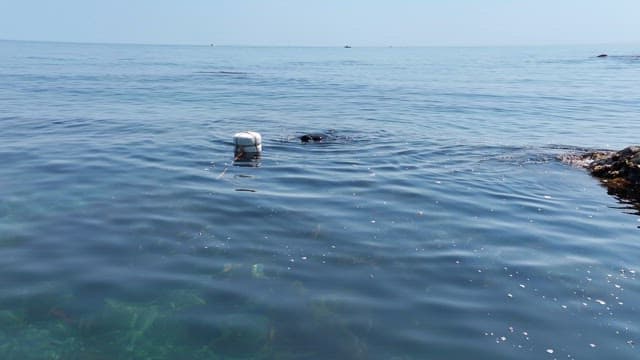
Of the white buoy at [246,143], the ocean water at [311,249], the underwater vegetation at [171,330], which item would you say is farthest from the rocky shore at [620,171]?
the white buoy at [246,143]

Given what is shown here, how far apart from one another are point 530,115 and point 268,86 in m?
26.2

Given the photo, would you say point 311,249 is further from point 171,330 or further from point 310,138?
point 310,138

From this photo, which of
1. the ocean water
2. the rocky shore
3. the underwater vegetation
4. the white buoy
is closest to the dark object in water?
the ocean water

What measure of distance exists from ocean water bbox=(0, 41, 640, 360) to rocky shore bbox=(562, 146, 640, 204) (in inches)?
18.2

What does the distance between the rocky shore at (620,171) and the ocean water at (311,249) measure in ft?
1.52

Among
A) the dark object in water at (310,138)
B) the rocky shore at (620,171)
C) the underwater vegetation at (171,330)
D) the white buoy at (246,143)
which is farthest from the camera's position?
the dark object in water at (310,138)

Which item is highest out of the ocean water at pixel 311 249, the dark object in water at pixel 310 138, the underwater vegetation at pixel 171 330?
the dark object in water at pixel 310 138

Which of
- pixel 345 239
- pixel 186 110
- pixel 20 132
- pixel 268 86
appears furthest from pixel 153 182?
pixel 268 86

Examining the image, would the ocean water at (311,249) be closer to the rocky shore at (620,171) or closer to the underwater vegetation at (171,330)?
the underwater vegetation at (171,330)

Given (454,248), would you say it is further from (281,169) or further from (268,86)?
(268,86)

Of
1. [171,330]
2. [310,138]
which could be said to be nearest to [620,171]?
[310,138]

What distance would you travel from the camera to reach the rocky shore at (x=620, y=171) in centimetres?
1605

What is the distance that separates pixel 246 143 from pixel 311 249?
9.06 meters

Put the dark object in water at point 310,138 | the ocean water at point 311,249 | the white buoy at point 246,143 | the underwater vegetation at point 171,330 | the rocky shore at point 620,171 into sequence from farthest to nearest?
1. the dark object in water at point 310,138
2. the white buoy at point 246,143
3. the rocky shore at point 620,171
4. the ocean water at point 311,249
5. the underwater vegetation at point 171,330
